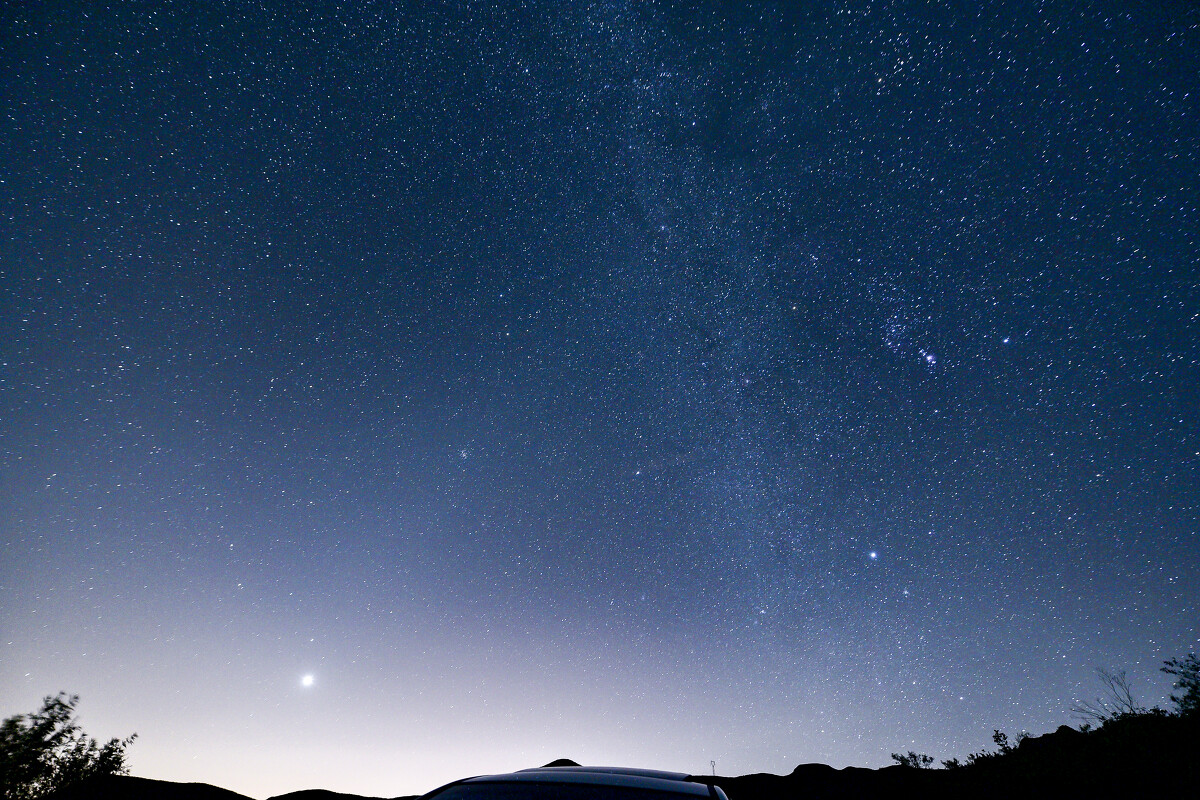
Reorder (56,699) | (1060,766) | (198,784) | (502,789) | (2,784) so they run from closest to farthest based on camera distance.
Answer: (502,789) < (1060,766) < (198,784) < (2,784) < (56,699)

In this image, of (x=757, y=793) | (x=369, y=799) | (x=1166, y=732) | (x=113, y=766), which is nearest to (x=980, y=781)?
(x=1166, y=732)

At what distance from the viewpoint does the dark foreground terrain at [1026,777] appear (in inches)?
347

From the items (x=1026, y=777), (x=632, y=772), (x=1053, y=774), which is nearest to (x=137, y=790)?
(x=632, y=772)

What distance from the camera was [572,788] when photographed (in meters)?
2.61

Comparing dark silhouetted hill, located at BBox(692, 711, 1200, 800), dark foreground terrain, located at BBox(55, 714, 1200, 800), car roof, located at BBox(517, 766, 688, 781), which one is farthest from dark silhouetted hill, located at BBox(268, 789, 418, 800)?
car roof, located at BBox(517, 766, 688, 781)

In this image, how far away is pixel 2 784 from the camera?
60.7 feet

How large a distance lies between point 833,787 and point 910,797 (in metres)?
1.62

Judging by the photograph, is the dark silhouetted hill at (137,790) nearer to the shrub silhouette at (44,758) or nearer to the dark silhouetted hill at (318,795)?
the dark silhouetted hill at (318,795)

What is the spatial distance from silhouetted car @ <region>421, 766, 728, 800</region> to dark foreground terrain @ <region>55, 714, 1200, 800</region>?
1082 cm

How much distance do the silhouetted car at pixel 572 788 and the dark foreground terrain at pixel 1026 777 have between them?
10819mm

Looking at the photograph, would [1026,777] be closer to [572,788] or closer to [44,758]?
[572,788]

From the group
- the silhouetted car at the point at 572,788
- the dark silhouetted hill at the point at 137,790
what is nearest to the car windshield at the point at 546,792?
the silhouetted car at the point at 572,788

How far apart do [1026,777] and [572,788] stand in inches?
531

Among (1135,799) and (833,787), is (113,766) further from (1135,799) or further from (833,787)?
(1135,799)
